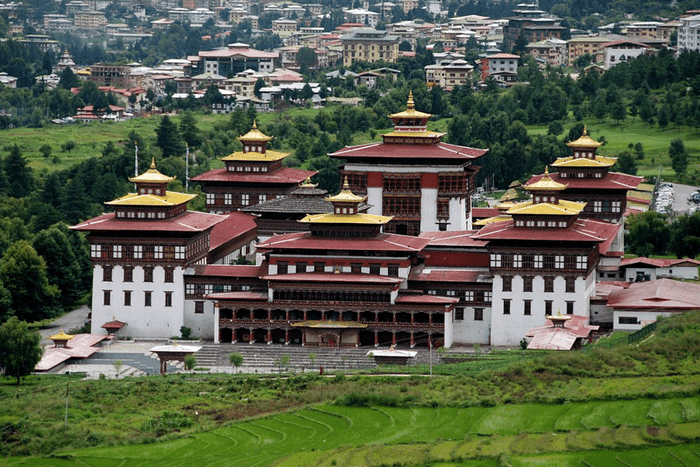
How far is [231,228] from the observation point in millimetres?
105625

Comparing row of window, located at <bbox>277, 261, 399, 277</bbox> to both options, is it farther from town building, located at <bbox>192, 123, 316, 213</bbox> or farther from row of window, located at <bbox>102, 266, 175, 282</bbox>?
town building, located at <bbox>192, 123, 316, 213</bbox>

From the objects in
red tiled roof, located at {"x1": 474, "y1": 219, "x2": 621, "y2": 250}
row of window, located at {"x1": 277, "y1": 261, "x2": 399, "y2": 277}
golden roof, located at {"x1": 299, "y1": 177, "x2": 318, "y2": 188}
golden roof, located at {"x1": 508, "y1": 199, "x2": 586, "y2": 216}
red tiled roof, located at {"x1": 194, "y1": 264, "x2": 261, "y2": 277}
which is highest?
golden roof, located at {"x1": 508, "y1": 199, "x2": 586, "y2": 216}

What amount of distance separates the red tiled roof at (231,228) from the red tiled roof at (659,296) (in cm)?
2216

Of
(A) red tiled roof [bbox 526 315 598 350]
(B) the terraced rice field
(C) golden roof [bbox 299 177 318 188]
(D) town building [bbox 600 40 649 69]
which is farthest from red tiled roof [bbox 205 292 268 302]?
(D) town building [bbox 600 40 649 69]

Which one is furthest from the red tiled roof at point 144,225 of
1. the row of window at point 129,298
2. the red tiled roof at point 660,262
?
the red tiled roof at point 660,262

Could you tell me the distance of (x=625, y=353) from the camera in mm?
79125

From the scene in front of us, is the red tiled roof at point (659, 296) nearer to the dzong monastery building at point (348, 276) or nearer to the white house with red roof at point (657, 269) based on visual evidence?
the dzong monastery building at point (348, 276)

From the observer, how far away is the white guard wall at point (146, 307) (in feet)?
304

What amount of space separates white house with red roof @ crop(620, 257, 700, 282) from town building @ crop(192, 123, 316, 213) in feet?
76.2

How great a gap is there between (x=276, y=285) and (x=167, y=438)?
65.4 feet

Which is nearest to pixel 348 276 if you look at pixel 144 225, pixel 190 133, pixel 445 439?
pixel 144 225

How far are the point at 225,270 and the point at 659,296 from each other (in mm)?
21585

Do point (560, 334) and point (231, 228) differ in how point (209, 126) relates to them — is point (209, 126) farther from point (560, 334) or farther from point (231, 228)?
point (560, 334)

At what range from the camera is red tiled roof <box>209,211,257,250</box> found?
101062 mm
